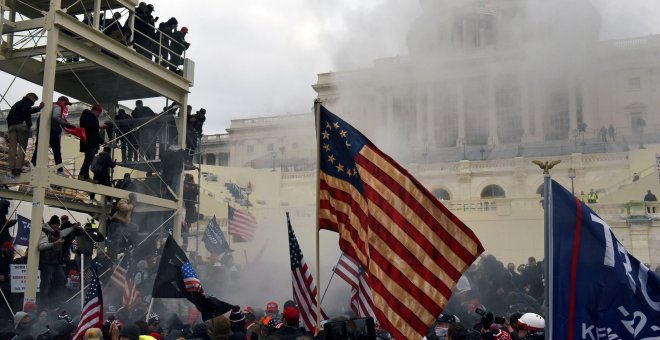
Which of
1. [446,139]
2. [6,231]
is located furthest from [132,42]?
[446,139]

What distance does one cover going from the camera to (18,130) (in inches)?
473

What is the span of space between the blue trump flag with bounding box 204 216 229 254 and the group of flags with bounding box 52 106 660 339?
1240 cm

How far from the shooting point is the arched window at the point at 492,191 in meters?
51.8

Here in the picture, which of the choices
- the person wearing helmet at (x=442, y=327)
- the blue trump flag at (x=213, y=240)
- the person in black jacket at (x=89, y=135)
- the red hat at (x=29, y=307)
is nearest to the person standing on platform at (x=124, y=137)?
the person in black jacket at (x=89, y=135)

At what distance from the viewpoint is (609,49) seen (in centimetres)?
4897

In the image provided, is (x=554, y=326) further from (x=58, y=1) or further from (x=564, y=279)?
(x=58, y=1)

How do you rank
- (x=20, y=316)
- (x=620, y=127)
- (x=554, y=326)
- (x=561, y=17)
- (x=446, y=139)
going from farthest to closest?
(x=446, y=139)
(x=620, y=127)
(x=561, y=17)
(x=20, y=316)
(x=554, y=326)

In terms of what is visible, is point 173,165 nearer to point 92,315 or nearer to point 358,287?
point 358,287

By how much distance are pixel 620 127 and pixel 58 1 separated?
184 feet

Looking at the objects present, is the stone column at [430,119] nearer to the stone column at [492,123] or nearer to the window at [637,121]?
the stone column at [492,123]

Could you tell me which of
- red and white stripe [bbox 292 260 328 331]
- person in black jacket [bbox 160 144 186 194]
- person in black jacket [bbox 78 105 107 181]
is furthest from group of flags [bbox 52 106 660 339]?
person in black jacket [bbox 160 144 186 194]

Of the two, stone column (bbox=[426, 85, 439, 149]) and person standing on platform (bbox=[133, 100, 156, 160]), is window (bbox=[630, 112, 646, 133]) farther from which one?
person standing on platform (bbox=[133, 100, 156, 160])

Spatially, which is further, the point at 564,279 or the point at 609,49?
the point at 609,49

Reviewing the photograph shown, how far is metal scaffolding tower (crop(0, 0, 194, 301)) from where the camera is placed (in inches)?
467
